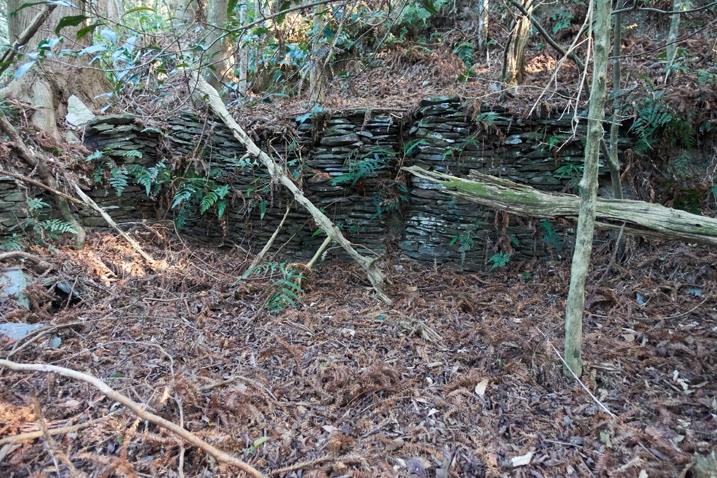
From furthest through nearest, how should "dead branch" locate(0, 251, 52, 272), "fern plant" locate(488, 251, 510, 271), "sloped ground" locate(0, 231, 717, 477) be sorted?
"fern plant" locate(488, 251, 510, 271) → "dead branch" locate(0, 251, 52, 272) → "sloped ground" locate(0, 231, 717, 477)

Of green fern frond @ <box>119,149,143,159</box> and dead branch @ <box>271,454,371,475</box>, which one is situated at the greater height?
green fern frond @ <box>119,149,143,159</box>

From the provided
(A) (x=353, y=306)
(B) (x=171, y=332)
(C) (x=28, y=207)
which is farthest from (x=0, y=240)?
(A) (x=353, y=306)

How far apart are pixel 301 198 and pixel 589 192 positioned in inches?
110

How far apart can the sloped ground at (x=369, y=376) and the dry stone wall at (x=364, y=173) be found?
0.85 meters

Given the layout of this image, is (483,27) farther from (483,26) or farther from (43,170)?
(43,170)

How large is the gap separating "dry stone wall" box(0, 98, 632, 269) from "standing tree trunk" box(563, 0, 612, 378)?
81.7 inches

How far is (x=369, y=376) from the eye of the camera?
2.51m

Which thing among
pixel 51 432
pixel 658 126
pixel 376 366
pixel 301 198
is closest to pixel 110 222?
pixel 301 198

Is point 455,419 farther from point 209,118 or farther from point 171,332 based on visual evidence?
point 209,118

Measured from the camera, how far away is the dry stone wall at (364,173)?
4496 mm

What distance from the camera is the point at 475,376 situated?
2574mm

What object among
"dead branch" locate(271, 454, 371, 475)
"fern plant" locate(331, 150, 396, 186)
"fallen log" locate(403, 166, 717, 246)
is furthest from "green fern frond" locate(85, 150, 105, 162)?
"dead branch" locate(271, 454, 371, 475)

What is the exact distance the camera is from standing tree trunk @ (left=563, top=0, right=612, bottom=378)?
2.28m

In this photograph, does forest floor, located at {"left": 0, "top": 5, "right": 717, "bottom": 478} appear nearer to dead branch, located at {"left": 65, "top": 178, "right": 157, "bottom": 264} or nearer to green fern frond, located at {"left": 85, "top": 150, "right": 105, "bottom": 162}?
dead branch, located at {"left": 65, "top": 178, "right": 157, "bottom": 264}
